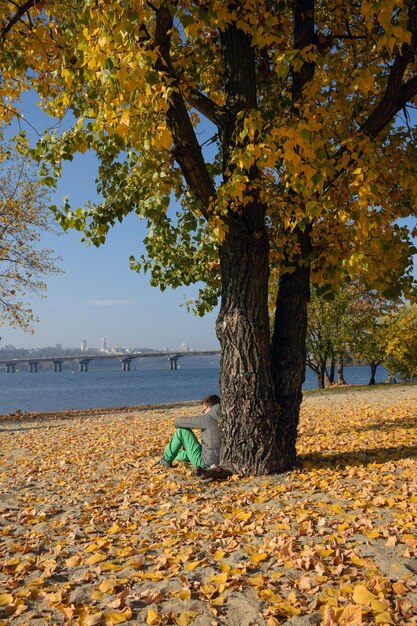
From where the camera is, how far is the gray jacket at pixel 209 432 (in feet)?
25.3

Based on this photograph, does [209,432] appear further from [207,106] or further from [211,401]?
[207,106]

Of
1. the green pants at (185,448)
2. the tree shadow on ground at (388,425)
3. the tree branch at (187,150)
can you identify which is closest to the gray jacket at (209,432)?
the green pants at (185,448)

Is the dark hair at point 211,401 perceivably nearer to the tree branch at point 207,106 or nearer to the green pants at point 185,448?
the green pants at point 185,448

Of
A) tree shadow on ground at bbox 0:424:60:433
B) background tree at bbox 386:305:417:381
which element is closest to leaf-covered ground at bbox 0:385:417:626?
tree shadow on ground at bbox 0:424:60:433

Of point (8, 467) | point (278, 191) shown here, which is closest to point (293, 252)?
point (278, 191)

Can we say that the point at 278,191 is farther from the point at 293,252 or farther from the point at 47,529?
the point at 47,529

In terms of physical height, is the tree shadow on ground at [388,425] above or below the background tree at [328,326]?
below

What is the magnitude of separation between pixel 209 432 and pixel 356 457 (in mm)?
2516

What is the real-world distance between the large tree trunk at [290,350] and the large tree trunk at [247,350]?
0.25m

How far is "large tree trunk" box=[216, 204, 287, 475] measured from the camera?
726cm

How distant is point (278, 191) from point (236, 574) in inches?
199

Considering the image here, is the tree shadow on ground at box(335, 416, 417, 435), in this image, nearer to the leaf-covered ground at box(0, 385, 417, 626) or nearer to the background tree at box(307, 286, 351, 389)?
the leaf-covered ground at box(0, 385, 417, 626)

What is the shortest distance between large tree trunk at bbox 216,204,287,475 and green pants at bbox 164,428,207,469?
680 millimetres

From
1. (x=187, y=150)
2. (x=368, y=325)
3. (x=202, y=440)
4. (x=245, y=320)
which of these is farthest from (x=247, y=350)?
(x=368, y=325)
